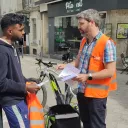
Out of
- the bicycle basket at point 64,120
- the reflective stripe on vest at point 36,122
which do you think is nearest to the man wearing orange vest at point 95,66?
the bicycle basket at point 64,120

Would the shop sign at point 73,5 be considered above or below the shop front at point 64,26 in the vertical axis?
above

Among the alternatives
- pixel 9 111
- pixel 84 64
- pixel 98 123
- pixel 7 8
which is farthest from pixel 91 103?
pixel 7 8

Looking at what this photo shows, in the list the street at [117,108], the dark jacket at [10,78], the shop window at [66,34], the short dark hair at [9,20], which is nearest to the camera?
the dark jacket at [10,78]

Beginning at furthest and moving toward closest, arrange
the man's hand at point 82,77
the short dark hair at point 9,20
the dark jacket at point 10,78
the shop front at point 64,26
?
the shop front at point 64,26 < the man's hand at point 82,77 < the short dark hair at point 9,20 < the dark jacket at point 10,78

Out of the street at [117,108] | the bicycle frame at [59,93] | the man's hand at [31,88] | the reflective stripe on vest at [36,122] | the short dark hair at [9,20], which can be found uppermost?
the short dark hair at [9,20]

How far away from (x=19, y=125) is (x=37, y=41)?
17790 millimetres

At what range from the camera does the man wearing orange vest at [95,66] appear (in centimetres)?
273

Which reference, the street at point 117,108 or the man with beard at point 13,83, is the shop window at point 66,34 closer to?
the street at point 117,108

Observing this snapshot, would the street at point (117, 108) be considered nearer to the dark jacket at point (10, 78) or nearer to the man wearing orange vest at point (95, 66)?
the man wearing orange vest at point (95, 66)

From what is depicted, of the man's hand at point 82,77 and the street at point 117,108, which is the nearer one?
the man's hand at point 82,77

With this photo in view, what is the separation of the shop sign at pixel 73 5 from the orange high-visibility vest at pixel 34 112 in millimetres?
11723

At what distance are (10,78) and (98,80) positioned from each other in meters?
0.95

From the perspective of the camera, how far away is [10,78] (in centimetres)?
242

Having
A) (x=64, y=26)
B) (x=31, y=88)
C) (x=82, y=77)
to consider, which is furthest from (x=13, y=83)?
(x=64, y=26)
